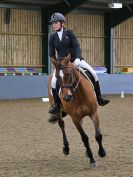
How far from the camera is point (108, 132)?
9.93 m

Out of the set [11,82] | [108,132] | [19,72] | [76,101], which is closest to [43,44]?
[19,72]

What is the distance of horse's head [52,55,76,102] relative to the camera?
19.8 feet

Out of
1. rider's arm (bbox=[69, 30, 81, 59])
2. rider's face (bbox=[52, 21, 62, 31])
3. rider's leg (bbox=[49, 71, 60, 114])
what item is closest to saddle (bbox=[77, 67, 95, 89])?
rider's arm (bbox=[69, 30, 81, 59])

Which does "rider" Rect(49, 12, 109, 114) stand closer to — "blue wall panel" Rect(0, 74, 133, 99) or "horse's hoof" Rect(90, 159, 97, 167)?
"horse's hoof" Rect(90, 159, 97, 167)

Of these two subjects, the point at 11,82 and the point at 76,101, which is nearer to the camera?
the point at 76,101

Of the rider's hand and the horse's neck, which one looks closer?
the horse's neck

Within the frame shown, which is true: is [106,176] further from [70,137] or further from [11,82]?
[11,82]

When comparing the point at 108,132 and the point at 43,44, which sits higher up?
the point at 43,44

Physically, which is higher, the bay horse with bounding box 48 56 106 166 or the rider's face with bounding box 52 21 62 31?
the rider's face with bounding box 52 21 62 31

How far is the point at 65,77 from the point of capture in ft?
20.0

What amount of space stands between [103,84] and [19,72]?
4.43 m

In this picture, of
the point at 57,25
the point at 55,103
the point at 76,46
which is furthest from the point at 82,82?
the point at 57,25

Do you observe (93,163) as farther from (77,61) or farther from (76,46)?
(76,46)

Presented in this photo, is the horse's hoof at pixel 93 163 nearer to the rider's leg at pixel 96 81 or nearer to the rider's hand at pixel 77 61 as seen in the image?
the rider's leg at pixel 96 81
